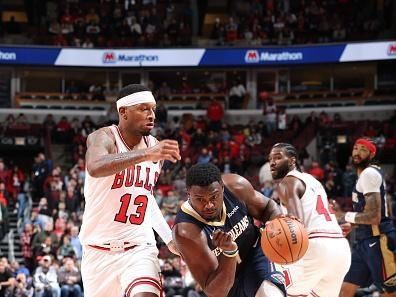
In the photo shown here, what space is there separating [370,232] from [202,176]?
12.6 feet

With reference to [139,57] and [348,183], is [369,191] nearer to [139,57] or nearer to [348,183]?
[348,183]

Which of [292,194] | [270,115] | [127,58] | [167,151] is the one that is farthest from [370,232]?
[127,58]

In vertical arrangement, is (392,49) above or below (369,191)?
above

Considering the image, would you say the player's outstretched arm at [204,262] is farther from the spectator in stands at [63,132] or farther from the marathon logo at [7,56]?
the marathon logo at [7,56]

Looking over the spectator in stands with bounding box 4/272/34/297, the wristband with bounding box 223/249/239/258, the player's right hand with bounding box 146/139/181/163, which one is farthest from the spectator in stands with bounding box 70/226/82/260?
the player's right hand with bounding box 146/139/181/163

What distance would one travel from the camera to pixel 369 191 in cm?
825

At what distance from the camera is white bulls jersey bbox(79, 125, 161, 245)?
5699mm

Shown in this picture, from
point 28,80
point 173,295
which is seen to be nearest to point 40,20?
point 28,80

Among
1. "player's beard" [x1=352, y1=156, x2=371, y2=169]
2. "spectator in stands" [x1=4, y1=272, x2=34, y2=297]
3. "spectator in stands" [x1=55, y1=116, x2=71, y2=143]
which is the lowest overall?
"spectator in stands" [x1=4, y1=272, x2=34, y2=297]

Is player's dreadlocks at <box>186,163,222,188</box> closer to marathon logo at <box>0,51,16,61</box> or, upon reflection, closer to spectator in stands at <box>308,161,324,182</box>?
spectator in stands at <box>308,161,324,182</box>

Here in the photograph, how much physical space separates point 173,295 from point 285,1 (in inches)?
733

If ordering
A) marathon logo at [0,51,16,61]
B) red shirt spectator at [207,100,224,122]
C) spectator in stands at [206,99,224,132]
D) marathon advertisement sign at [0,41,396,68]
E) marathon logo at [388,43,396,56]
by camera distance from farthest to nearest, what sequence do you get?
marathon advertisement sign at [0,41,396,68] → marathon logo at [0,51,16,61] → marathon logo at [388,43,396,56] → red shirt spectator at [207,100,224,122] → spectator in stands at [206,99,224,132]

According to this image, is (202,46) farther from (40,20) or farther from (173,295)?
(173,295)

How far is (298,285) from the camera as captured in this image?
23.4 ft
